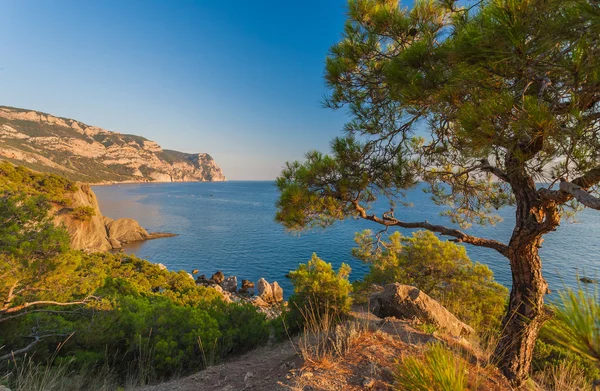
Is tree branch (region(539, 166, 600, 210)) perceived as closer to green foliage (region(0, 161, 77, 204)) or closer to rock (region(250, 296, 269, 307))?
rock (region(250, 296, 269, 307))

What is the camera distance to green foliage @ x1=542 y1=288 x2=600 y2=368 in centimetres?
119

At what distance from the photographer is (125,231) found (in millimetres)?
32906

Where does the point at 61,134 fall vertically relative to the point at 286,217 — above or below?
above

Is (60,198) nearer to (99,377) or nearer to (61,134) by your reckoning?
(99,377)

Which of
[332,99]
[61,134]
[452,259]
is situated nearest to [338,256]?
[452,259]

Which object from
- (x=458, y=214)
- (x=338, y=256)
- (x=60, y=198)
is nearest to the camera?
(x=458, y=214)

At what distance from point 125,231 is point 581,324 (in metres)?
40.1

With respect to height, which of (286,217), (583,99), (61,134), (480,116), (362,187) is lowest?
(286,217)

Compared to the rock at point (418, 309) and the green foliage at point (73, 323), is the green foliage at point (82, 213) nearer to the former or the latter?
the green foliage at point (73, 323)

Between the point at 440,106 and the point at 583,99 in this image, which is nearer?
the point at 583,99

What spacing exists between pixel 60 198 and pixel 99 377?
23.9 metres

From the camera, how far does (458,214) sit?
5.05 meters

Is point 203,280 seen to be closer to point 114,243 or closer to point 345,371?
point 114,243

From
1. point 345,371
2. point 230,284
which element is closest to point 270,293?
point 230,284
